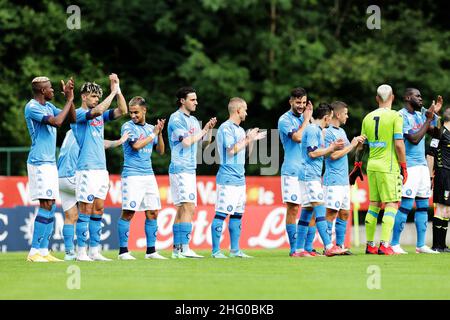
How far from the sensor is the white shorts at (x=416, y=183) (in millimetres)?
17531

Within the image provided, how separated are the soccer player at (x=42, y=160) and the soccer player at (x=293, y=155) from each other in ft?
11.4

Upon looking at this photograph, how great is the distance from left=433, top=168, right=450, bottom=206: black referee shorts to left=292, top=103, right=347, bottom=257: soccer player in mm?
1994

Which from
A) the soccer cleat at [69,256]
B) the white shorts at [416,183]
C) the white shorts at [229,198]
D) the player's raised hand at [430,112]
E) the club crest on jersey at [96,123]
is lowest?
the soccer cleat at [69,256]

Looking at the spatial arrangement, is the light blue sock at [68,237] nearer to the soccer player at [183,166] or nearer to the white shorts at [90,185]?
the white shorts at [90,185]

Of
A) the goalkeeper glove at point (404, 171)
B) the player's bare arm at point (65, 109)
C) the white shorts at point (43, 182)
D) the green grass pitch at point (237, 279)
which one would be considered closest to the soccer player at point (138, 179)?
the green grass pitch at point (237, 279)

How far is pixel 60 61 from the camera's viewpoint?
36750mm

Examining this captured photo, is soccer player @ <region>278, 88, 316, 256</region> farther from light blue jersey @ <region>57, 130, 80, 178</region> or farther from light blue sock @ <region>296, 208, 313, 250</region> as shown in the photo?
light blue jersey @ <region>57, 130, 80, 178</region>

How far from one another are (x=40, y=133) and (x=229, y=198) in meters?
3.10

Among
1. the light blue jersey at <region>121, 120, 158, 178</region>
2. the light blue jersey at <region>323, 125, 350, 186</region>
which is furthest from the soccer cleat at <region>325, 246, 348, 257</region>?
the light blue jersey at <region>121, 120, 158, 178</region>

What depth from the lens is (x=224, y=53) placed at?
37.2 m

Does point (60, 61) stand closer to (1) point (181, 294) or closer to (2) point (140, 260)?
(2) point (140, 260)

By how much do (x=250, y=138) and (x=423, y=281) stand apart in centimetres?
483

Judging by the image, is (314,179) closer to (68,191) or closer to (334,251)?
(334,251)

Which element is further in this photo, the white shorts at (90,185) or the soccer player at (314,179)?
the soccer player at (314,179)
